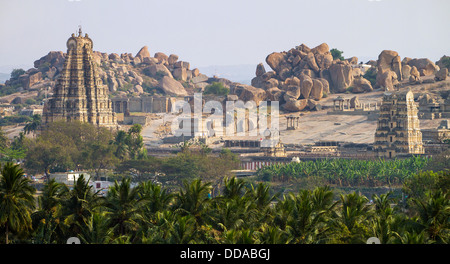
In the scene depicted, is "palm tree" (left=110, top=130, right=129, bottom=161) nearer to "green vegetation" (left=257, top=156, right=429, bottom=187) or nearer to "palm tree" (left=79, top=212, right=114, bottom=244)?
"green vegetation" (left=257, top=156, right=429, bottom=187)

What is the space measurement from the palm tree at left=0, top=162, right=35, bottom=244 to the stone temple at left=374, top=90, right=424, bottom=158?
335ft

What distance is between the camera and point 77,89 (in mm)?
174875

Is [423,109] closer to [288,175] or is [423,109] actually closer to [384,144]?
[384,144]

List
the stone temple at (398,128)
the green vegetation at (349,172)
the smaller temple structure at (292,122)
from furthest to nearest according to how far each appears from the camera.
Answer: the smaller temple structure at (292,122) < the stone temple at (398,128) < the green vegetation at (349,172)

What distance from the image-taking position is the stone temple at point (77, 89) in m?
175

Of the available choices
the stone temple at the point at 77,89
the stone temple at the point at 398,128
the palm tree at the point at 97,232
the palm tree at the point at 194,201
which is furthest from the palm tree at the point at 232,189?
the stone temple at the point at 77,89

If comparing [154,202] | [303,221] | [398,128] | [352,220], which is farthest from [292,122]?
[303,221]

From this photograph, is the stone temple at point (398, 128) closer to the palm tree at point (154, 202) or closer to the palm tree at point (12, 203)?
the palm tree at point (154, 202)

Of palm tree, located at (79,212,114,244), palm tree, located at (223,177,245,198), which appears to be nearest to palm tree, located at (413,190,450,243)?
palm tree, located at (223,177,245,198)

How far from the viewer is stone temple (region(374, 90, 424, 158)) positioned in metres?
150

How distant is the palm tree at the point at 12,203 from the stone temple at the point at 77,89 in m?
121

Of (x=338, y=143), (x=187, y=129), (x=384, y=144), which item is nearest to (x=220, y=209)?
(x=384, y=144)

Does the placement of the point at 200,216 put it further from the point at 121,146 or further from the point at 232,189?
the point at 121,146

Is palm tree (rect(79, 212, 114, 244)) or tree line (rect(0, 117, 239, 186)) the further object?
tree line (rect(0, 117, 239, 186))
